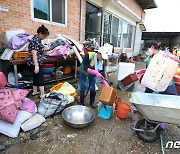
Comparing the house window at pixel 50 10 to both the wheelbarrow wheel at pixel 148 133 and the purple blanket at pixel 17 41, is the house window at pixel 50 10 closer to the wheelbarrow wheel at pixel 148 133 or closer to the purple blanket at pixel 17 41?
the purple blanket at pixel 17 41

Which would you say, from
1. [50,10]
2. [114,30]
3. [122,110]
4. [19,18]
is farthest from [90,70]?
[114,30]

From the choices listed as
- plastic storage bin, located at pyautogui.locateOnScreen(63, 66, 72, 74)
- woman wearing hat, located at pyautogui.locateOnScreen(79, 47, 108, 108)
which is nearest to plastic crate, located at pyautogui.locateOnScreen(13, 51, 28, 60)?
woman wearing hat, located at pyautogui.locateOnScreen(79, 47, 108, 108)

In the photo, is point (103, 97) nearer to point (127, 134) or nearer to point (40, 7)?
point (127, 134)

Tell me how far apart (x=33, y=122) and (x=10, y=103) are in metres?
0.49

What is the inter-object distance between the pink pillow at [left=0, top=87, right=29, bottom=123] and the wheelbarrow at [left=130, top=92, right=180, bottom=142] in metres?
1.80

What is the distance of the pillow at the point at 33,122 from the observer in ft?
7.38

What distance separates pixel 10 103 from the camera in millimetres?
2176

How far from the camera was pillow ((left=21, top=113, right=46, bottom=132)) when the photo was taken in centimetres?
225

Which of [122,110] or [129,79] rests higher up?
[129,79]

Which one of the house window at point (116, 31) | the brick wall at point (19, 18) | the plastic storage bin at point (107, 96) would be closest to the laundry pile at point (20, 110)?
the plastic storage bin at point (107, 96)

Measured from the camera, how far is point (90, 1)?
6.36m

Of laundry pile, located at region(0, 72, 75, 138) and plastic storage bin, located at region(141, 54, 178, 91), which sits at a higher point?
plastic storage bin, located at region(141, 54, 178, 91)

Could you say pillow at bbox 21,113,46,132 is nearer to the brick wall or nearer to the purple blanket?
the purple blanket

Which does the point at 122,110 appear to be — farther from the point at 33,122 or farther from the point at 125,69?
the point at 125,69
